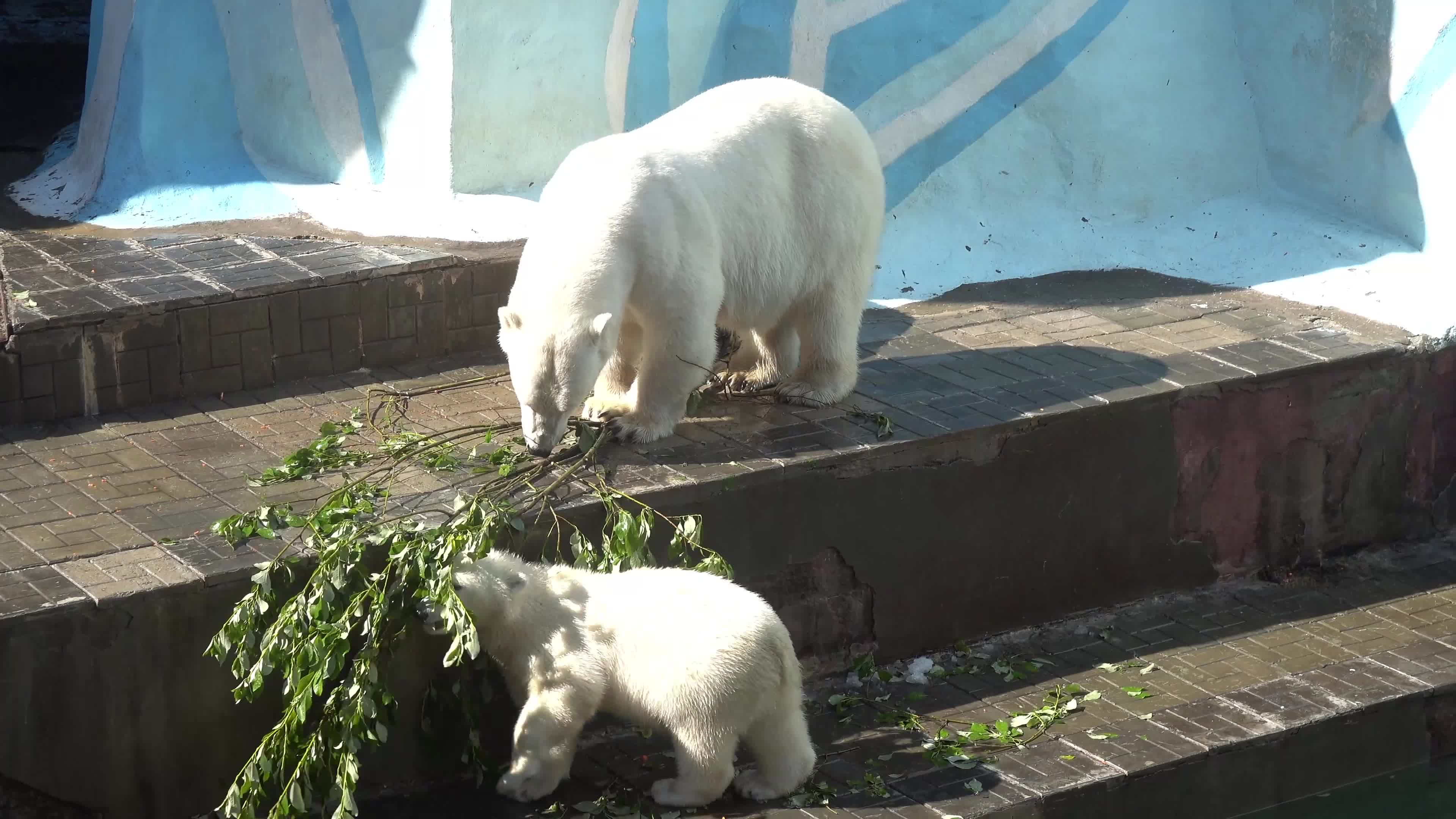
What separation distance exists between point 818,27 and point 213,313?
3.18 metres

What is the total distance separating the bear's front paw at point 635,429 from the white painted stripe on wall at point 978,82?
2.82m

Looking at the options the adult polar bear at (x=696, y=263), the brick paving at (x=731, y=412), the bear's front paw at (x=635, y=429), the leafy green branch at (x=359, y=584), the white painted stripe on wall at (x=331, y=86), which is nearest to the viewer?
the leafy green branch at (x=359, y=584)

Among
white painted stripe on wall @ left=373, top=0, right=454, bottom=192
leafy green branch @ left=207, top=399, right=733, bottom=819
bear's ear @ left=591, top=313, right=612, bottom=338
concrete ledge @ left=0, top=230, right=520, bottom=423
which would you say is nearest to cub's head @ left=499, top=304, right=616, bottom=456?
bear's ear @ left=591, top=313, right=612, bottom=338

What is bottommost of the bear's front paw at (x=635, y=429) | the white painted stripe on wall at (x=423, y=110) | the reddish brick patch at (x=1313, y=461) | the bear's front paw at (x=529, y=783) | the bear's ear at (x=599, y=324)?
the bear's front paw at (x=529, y=783)

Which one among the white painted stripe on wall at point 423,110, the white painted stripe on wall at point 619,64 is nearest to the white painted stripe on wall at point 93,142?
the white painted stripe on wall at point 423,110

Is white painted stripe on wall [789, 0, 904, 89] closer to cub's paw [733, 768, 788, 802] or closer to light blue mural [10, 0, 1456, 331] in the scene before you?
light blue mural [10, 0, 1456, 331]

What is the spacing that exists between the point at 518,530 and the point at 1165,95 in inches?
182

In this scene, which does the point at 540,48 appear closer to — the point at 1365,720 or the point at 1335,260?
the point at 1335,260

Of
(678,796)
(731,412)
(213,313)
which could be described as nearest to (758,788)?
(678,796)

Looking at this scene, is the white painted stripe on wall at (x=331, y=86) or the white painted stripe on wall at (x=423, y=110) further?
the white painted stripe on wall at (x=331, y=86)

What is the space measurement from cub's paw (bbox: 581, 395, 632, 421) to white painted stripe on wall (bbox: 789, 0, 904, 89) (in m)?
2.62

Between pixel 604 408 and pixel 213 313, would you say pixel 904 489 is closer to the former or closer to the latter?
pixel 604 408

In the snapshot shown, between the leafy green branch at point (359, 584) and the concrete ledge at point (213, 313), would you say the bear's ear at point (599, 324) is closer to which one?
the leafy green branch at point (359, 584)

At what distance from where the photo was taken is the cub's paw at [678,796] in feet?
14.7
